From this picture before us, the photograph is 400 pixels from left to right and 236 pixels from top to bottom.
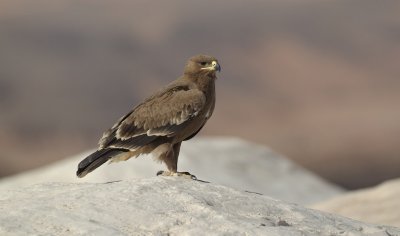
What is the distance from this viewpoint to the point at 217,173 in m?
25.9

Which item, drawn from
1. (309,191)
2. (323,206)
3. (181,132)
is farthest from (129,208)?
(309,191)

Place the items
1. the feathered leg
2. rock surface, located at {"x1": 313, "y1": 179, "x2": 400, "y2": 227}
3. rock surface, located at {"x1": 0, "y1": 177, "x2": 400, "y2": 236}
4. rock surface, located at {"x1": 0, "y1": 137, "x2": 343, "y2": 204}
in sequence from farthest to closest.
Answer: rock surface, located at {"x1": 0, "y1": 137, "x2": 343, "y2": 204}, rock surface, located at {"x1": 313, "y1": 179, "x2": 400, "y2": 227}, the feathered leg, rock surface, located at {"x1": 0, "y1": 177, "x2": 400, "y2": 236}

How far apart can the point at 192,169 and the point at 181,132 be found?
12.4 m

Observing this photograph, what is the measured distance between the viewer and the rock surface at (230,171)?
24781 mm

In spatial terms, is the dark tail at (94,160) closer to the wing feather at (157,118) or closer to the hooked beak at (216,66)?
the wing feather at (157,118)

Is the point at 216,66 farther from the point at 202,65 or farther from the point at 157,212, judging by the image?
the point at 157,212

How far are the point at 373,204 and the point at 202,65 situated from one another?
7.10m

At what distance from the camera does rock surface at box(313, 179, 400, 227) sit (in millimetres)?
17953

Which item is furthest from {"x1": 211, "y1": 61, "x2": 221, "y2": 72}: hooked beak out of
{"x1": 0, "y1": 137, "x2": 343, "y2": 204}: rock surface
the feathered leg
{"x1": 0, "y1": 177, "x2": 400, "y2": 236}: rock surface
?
{"x1": 0, "y1": 137, "x2": 343, "y2": 204}: rock surface

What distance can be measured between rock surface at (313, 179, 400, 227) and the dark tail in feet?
21.0

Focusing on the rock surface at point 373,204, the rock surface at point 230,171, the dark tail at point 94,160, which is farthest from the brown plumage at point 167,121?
the rock surface at point 230,171

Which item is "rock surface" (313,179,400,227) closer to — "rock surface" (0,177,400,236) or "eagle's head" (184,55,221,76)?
"eagle's head" (184,55,221,76)

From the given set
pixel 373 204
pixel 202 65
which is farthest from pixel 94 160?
pixel 373 204

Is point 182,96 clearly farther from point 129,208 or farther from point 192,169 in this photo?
point 192,169
